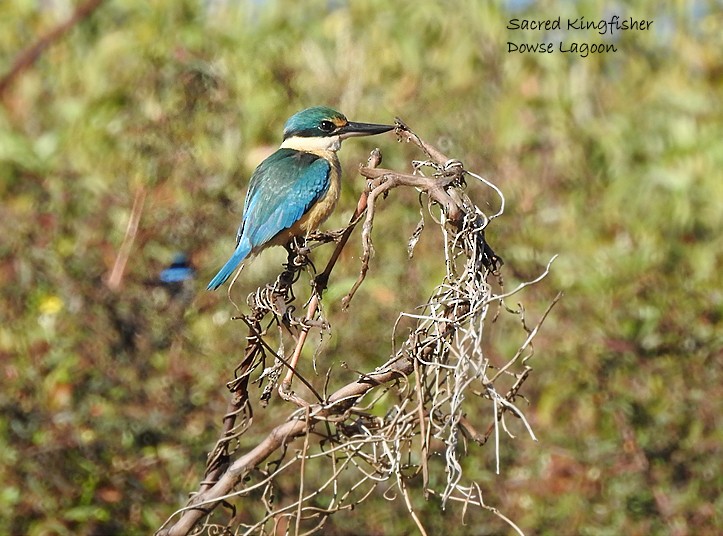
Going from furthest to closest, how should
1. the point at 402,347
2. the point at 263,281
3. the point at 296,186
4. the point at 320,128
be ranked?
the point at 263,281
the point at 320,128
the point at 296,186
the point at 402,347

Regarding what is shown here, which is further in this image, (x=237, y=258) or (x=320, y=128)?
(x=320, y=128)

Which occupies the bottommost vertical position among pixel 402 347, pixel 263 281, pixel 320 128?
pixel 263 281

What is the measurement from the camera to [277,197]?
3436mm

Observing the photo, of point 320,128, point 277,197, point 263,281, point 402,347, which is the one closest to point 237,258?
point 277,197

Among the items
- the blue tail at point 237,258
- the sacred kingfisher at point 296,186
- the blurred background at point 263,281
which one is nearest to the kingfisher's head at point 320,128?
the sacred kingfisher at point 296,186

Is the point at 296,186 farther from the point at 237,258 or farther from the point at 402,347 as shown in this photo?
the point at 402,347

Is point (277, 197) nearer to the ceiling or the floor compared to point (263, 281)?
nearer to the ceiling

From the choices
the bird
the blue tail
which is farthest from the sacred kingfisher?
the bird

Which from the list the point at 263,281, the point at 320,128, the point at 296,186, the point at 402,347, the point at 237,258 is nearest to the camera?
the point at 402,347

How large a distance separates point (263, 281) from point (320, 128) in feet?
1.68

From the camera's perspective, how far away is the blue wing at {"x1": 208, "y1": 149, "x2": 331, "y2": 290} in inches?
133

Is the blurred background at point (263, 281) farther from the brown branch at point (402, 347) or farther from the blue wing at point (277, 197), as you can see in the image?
the brown branch at point (402, 347)

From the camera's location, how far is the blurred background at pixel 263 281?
374 cm

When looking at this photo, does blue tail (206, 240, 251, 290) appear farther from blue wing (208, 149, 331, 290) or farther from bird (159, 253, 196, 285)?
bird (159, 253, 196, 285)
